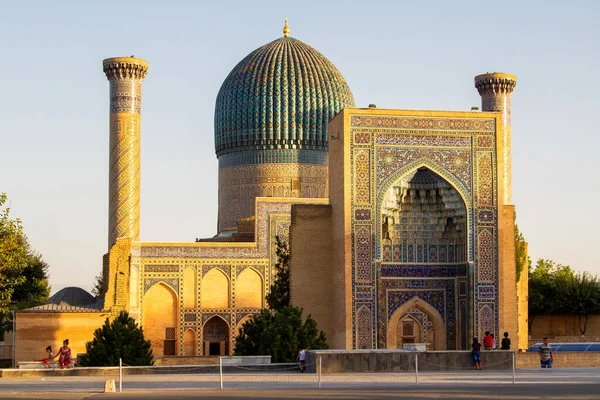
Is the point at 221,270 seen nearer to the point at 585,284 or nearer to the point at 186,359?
the point at 186,359

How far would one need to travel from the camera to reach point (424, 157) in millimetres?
23094

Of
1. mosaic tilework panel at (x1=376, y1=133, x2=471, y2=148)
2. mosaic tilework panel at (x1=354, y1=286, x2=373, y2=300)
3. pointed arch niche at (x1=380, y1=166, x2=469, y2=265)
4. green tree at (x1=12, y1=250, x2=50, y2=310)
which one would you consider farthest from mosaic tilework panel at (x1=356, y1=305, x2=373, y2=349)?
green tree at (x1=12, y1=250, x2=50, y2=310)

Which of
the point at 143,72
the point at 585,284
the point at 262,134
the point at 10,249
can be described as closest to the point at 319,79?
the point at 262,134

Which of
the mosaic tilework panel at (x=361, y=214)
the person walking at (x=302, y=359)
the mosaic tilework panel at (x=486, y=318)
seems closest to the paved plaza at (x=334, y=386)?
the person walking at (x=302, y=359)

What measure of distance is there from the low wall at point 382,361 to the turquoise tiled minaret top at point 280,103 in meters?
14.4

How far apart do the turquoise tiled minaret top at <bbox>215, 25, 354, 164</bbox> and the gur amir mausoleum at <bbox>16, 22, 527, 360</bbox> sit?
0.04m

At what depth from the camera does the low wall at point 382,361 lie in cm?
1858

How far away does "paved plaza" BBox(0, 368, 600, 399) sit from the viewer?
45.9 ft

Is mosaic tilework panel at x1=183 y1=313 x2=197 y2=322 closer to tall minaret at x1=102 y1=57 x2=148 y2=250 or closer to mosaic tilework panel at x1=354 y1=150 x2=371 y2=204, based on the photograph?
tall minaret at x1=102 y1=57 x2=148 y2=250

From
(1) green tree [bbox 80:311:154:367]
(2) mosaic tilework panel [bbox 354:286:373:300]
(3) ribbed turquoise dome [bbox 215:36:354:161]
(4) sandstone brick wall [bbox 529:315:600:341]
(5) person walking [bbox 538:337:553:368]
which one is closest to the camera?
(5) person walking [bbox 538:337:553:368]

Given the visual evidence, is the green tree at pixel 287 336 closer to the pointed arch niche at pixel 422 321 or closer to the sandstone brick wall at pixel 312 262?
the sandstone brick wall at pixel 312 262

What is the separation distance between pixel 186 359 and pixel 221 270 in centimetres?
577

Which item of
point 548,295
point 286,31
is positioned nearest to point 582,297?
point 548,295

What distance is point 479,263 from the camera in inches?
910
